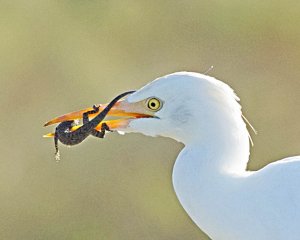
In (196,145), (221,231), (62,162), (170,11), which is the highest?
(170,11)

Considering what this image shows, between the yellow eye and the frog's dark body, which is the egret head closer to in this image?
the yellow eye

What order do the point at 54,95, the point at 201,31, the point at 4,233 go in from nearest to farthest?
1. the point at 4,233
2. the point at 54,95
3. the point at 201,31

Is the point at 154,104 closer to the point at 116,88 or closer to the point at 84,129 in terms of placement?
the point at 84,129

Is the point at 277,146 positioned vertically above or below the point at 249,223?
above

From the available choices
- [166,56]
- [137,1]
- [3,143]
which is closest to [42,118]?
[3,143]

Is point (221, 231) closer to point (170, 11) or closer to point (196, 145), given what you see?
point (196, 145)

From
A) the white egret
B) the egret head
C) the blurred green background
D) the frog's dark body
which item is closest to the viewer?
the white egret

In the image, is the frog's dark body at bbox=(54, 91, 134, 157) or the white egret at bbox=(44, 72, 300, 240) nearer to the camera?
the white egret at bbox=(44, 72, 300, 240)

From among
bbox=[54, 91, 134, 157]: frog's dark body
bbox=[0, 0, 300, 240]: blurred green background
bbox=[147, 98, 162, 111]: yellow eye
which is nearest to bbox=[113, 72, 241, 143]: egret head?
bbox=[147, 98, 162, 111]: yellow eye
